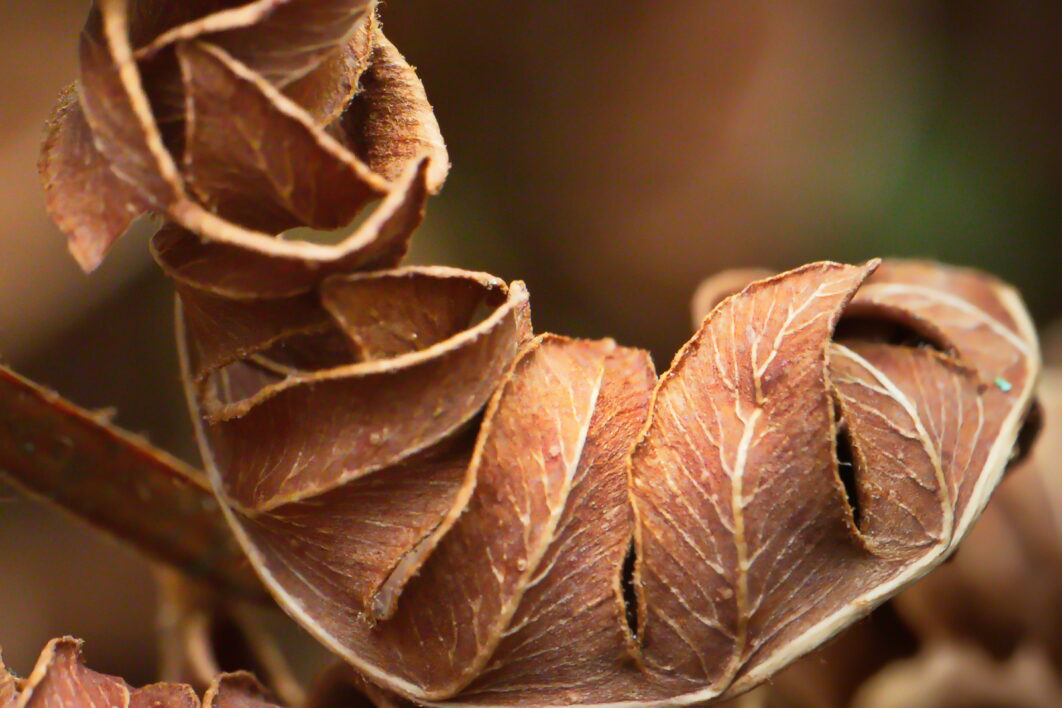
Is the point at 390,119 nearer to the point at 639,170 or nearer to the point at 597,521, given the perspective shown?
the point at 597,521

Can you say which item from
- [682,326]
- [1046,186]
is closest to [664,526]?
[682,326]

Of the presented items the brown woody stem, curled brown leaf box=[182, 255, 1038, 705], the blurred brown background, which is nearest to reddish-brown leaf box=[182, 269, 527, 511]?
curled brown leaf box=[182, 255, 1038, 705]

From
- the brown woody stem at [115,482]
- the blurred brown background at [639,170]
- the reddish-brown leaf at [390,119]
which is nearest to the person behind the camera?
the reddish-brown leaf at [390,119]

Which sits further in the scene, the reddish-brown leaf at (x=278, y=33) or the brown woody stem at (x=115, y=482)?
the brown woody stem at (x=115, y=482)

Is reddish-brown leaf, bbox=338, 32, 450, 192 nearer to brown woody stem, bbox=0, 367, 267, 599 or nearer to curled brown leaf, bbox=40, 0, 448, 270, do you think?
curled brown leaf, bbox=40, 0, 448, 270

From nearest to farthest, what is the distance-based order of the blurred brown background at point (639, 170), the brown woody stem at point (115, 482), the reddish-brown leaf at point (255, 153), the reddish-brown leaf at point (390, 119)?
the reddish-brown leaf at point (255, 153), the reddish-brown leaf at point (390, 119), the brown woody stem at point (115, 482), the blurred brown background at point (639, 170)

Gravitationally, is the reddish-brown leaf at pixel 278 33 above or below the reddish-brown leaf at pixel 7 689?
above

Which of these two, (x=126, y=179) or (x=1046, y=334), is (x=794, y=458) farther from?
(x=1046, y=334)

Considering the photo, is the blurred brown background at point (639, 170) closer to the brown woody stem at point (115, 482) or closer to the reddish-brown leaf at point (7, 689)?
the brown woody stem at point (115, 482)

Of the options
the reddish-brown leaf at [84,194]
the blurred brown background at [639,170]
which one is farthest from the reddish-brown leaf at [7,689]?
the blurred brown background at [639,170]
